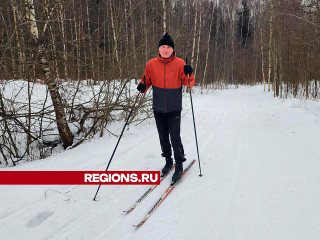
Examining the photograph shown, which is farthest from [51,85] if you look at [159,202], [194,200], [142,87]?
[194,200]

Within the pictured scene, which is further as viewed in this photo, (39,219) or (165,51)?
(165,51)

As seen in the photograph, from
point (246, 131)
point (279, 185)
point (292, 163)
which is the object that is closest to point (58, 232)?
point (279, 185)

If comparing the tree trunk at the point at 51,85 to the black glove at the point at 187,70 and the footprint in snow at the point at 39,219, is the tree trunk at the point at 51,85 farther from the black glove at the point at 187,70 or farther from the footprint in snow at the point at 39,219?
the footprint in snow at the point at 39,219

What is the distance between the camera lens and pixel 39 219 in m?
2.23

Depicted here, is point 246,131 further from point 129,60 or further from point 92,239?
point 92,239

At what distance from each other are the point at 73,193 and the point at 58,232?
0.68 m

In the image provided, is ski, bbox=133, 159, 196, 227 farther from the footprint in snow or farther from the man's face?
the man's face

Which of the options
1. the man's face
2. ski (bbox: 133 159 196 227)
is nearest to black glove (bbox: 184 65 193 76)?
the man's face

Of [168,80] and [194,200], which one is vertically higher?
[168,80]

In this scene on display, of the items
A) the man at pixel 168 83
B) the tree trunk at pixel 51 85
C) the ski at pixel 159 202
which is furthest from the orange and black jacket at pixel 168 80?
the tree trunk at pixel 51 85

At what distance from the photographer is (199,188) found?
281 centimetres

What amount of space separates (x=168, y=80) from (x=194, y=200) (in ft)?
5.40

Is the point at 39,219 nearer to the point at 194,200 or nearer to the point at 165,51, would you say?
the point at 194,200

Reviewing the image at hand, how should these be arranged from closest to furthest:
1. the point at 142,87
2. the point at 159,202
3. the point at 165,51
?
1. the point at 159,202
2. the point at 165,51
3. the point at 142,87
